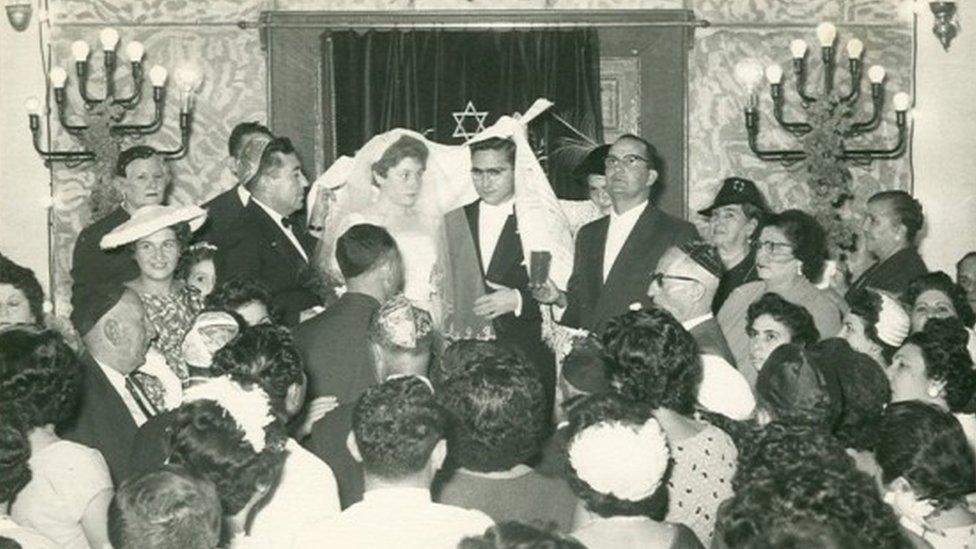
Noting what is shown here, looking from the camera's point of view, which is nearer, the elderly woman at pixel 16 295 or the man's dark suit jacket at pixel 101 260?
the elderly woman at pixel 16 295

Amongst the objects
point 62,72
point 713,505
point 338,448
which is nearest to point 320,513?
point 338,448

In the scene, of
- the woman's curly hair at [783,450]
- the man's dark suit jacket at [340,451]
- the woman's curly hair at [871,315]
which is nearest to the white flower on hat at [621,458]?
the woman's curly hair at [783,450]

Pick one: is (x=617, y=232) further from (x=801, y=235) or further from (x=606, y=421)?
(x=606, y=421)

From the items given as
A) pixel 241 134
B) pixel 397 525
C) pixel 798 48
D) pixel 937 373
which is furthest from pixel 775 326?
pixel 798 48

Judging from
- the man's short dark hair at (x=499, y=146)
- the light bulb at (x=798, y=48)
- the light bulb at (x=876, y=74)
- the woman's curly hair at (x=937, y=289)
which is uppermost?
the light bulb at (x=798, y=48)

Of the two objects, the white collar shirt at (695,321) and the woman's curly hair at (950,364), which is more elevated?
the white collar shirt at (695,321)

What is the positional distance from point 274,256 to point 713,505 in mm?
3180

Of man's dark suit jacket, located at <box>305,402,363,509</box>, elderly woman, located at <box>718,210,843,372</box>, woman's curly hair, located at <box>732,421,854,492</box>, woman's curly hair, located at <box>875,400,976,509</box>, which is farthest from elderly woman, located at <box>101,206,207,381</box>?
woman's curly hair, located at <box>875,400,976,509</box>

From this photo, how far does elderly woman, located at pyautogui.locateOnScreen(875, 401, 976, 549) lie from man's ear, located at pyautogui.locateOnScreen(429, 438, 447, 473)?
100 cm

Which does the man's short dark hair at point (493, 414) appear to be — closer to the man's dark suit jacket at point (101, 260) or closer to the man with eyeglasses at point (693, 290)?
the man with eyeglasses at point (693, 290)

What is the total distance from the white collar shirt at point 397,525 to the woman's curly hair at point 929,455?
36.9 inches

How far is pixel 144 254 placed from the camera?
18.4 ft

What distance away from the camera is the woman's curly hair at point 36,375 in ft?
11.8

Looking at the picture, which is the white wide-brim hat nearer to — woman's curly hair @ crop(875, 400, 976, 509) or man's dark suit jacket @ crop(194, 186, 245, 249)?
man's dark suit jacket @ crop(194, 186, 245, 249)
